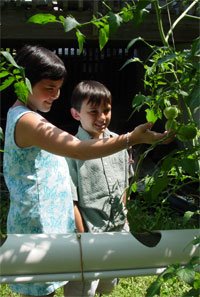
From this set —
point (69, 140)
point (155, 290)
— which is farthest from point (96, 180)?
point (155, 290)

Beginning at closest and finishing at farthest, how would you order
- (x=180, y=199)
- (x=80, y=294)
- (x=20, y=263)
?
(x=20, y=263) → (x=80, y=294) → (x=180, y=199)

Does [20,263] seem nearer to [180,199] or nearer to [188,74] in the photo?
[188,74]

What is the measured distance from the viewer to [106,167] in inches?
87.0

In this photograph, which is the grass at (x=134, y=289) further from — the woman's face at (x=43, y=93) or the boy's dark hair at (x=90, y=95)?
the woman's face at (x=43, y=93)

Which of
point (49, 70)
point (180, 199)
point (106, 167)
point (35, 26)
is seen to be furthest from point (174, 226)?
point (35, 26)

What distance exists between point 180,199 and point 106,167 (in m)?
0.57

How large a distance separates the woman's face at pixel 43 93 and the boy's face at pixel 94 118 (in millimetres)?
379

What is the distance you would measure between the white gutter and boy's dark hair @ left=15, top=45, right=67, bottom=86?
66 centimetres

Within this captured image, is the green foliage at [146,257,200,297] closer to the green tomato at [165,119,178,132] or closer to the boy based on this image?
the green tomato at [165,119,178,132]

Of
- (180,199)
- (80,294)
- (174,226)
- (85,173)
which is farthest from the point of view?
(174,226)

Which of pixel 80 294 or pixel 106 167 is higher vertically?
pixel 106 167

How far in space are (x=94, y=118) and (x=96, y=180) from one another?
0.81 ft

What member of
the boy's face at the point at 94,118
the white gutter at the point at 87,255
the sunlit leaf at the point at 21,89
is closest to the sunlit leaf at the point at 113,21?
the sunlit leaf at the point at 21,89

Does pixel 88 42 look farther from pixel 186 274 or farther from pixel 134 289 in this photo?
pixel 186 274
